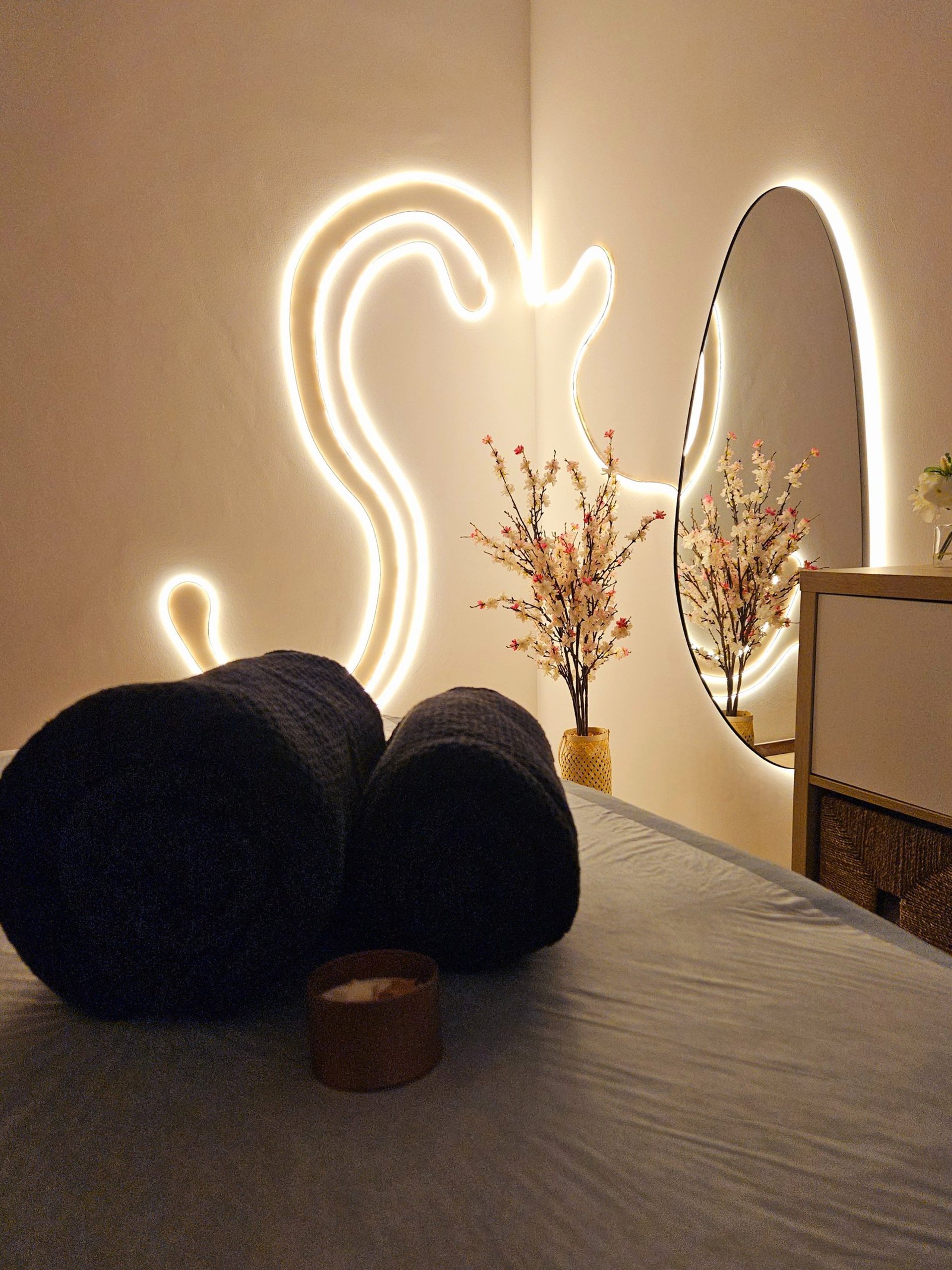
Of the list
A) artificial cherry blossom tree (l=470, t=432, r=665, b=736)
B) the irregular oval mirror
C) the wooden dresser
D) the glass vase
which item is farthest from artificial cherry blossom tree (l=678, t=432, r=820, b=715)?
the wooden dresser

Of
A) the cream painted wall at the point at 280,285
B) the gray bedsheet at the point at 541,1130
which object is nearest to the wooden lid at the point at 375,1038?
the gray bedsheet at the point at 541,1130

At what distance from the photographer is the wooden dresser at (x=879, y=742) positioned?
4.43ft

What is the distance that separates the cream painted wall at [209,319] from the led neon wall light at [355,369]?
0.13ft

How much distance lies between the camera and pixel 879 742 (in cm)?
146

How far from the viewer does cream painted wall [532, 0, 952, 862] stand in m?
1.68

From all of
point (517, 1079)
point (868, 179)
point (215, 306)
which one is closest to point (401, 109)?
point (215, 306)

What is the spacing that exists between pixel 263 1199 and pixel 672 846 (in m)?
0.70

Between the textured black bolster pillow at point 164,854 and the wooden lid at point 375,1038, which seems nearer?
the wooden lid at point 375,1038

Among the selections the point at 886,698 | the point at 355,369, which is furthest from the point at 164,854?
the point at 355,369

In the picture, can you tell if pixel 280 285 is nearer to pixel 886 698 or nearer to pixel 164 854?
pixel 886 698

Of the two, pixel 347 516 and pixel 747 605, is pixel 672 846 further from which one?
pixel 347 516

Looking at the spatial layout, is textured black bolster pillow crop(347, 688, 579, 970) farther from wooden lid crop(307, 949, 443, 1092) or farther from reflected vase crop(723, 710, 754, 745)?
reflected vase crop(723, 710, 754, 745)

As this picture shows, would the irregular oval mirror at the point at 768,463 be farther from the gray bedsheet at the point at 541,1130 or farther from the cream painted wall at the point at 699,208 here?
the gray bedsheet at the point at 541,1130

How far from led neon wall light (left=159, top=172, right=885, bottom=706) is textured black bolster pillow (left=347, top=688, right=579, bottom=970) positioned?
5.96 feet
